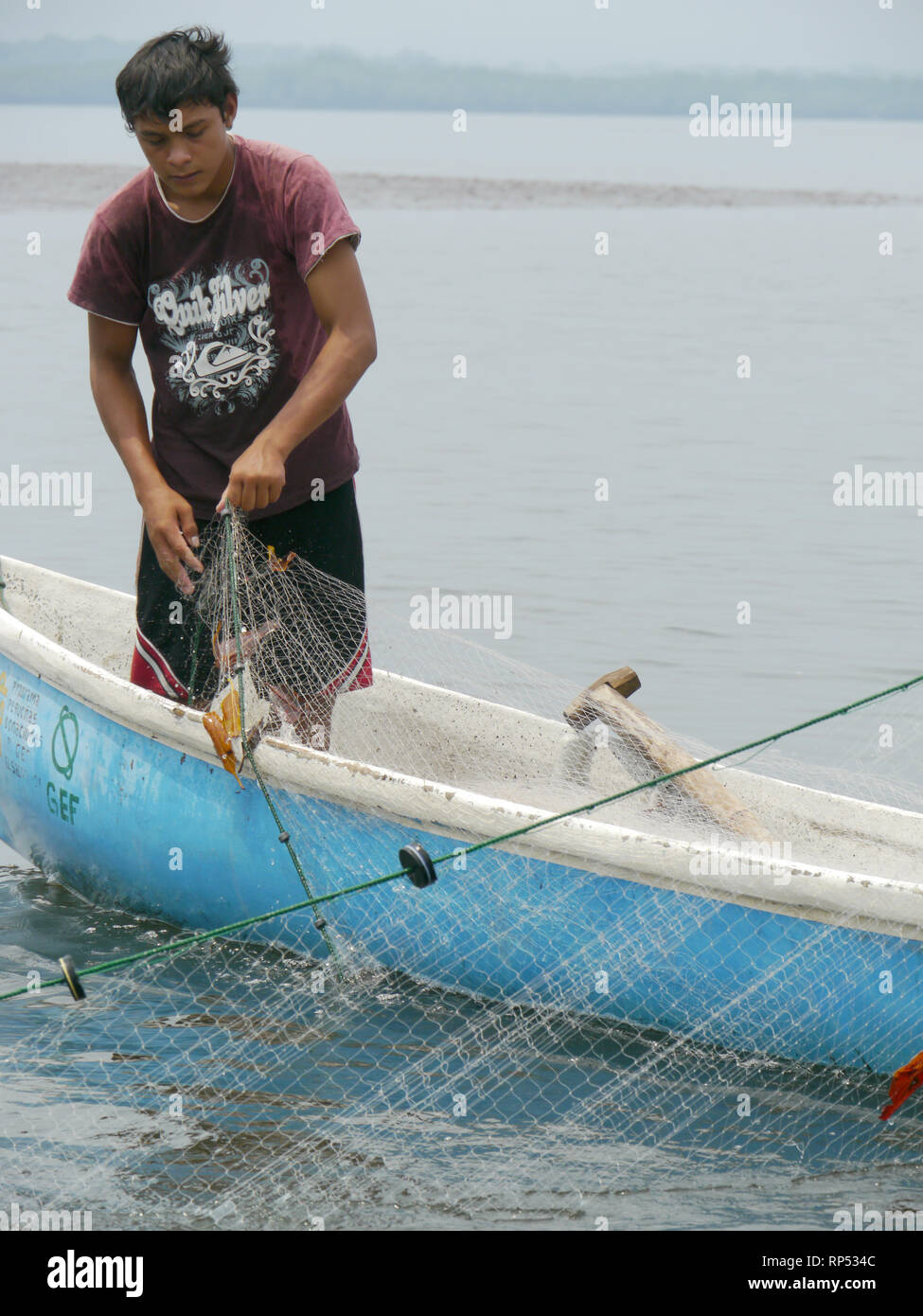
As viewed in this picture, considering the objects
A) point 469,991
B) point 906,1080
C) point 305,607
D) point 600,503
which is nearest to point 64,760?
point 305,607

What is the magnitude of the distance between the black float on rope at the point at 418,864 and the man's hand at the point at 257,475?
1.01 m

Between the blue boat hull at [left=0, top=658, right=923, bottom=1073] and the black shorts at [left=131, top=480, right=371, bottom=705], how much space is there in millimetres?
190

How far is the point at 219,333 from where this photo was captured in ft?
13.2

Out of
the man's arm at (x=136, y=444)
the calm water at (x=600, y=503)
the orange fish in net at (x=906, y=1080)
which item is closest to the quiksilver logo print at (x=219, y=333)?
the man's arm at (x=136, y=444)

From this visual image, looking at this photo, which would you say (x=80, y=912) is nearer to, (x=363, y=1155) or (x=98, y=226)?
(x=363, y=1155)

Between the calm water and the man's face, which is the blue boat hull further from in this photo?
the man's face

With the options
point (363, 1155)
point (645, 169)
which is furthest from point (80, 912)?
point (645, 169)

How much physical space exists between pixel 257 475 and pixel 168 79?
860 mm

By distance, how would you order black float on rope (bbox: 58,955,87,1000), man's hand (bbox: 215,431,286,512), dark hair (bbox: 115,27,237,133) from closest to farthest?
black float on rope (bbox: 58,955,87,1000), dark hair (bbox: 115,27,237,133), man's hand (bbox: 215,431,286,512)

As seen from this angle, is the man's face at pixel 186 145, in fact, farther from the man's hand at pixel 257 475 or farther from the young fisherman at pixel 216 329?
the man's hand at pixel 257 475

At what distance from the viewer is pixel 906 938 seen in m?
3.39

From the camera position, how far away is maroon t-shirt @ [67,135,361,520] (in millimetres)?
3918

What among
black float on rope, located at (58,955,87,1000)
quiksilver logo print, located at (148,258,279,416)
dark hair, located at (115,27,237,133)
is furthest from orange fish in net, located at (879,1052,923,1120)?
dark hair, located at (115,27,237,133)
